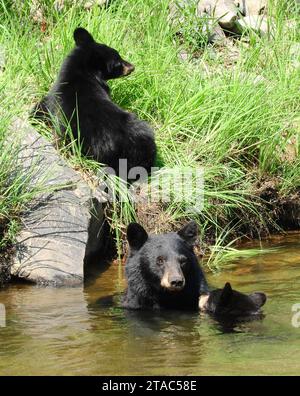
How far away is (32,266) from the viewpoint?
7.50m

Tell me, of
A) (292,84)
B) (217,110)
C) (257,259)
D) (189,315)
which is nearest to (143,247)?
(189,315)

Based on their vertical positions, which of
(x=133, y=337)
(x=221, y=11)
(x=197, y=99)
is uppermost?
(x=221, y=11)

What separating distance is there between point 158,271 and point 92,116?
2240 mm

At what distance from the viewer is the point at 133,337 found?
→ 243 inches

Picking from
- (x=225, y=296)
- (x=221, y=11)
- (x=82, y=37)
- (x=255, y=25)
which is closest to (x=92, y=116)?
(x=82, y=37)

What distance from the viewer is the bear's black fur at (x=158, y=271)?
6.60 meters

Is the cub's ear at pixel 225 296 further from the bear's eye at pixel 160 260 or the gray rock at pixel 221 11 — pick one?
the gray rock at pixel 221 11

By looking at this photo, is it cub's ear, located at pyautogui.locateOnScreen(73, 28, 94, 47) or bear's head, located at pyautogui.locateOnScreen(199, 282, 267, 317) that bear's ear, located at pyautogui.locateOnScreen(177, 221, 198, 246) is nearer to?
bear's head, located at pyautogui.locateOnScreen(199, 282, 267, 317)

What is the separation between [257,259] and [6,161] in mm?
2282

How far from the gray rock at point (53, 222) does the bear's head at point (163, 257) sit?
922 mm

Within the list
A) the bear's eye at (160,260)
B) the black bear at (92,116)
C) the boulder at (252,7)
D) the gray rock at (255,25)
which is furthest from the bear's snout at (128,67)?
the boulder at (252,7)

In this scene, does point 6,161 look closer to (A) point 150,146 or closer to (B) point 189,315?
(A) point 150,146

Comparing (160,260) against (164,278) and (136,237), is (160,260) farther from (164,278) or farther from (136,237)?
(136,237)

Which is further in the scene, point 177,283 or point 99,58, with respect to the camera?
point 99,58
